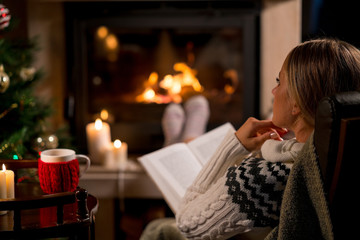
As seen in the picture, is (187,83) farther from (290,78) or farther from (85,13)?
(290,78)

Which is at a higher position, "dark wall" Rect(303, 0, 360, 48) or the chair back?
"dark wall" Rect(303, 0, 360, 48)

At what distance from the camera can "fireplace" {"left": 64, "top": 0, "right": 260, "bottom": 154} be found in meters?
2.17

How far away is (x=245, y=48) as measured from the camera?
2207 mm

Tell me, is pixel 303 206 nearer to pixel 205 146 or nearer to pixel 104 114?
pixel 205 146

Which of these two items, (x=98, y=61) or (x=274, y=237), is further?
(x=98, y=61)

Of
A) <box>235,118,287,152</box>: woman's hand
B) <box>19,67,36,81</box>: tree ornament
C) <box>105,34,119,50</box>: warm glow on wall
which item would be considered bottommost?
<box>235,118,287,152</box>: woman's hand

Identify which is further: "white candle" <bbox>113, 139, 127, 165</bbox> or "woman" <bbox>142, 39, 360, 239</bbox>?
"white candle" <bbox>113, 139, 127, 165</bbox>

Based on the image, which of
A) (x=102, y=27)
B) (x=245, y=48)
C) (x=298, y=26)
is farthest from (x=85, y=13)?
(x=298, y=26)

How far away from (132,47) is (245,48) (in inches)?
21.3

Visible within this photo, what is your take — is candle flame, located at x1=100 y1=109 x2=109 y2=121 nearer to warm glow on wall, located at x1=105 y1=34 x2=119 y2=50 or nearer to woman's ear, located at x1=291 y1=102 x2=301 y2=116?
warm glow on wall, located at x1=105 y1=34 x2=119 y2=50

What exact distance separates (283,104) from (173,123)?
50.4 inches

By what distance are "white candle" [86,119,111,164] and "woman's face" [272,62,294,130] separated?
1.31 meters

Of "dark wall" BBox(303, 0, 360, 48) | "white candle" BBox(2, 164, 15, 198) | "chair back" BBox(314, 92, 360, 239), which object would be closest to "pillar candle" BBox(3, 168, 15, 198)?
"white candle" BBox(2, 164, 15, 198)

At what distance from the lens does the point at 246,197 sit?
2.68ft
